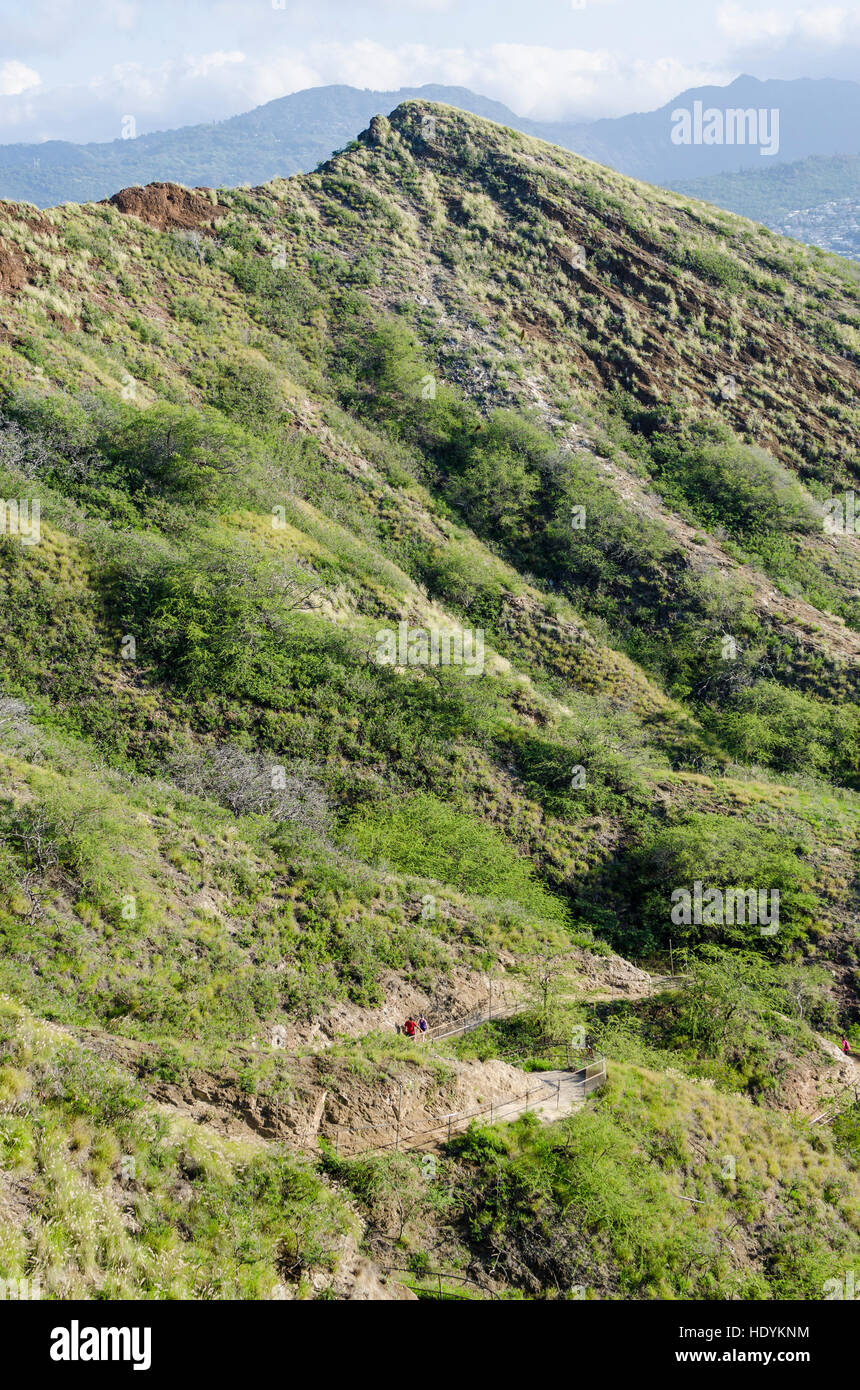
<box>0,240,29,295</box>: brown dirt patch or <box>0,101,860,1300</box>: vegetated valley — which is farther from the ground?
<box>0,240,29,295</box>: brown dirt patch

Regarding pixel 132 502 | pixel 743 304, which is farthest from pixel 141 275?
pixel 743 304

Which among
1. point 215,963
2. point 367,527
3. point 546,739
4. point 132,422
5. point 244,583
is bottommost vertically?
point 215,963

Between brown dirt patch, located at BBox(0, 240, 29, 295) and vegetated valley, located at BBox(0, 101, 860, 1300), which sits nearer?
vegetated valley, located at BBox(0, 101, 860, 1300)

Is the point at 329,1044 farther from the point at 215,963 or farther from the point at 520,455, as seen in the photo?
the point at 520,455

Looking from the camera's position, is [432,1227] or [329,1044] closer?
[432,1227]

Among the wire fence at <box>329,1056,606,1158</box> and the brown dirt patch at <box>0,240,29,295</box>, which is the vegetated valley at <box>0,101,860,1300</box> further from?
the brown dirt patch at <box>0,240,29,295</box>

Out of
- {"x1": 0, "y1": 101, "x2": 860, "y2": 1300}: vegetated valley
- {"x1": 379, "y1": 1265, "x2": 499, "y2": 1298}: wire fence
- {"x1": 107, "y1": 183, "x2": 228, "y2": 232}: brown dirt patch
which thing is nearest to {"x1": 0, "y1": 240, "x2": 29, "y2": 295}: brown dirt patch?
{"x1": 0, "y1": 101, "x2": 860, "y2": 1300}: vegetated valley

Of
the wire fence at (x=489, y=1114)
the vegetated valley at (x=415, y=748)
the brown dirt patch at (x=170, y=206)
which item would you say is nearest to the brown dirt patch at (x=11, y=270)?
the vegetated valley at (x=415, y=748)

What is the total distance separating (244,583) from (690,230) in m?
53.5

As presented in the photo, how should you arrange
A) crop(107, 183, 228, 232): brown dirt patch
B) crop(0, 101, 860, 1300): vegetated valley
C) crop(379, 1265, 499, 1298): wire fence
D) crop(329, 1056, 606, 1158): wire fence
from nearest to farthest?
crop(379, 1265, 499, 1298): wire fence, crop(0, 101, 860, 1300): vegetated valley, crop(329, 1056, 606, 1158): wire fence, crop(107, 183, 228, 232): brown dirt patch

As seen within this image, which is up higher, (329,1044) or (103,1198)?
(103,1198)

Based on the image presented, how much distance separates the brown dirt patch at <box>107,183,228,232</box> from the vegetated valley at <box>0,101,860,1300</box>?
27 centimetres

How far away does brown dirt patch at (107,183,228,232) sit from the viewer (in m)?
40.2

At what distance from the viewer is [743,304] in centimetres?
5322
